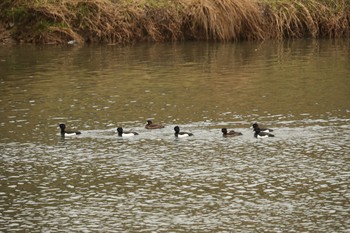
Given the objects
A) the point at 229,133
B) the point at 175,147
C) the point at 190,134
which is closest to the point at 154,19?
the point at 190,134

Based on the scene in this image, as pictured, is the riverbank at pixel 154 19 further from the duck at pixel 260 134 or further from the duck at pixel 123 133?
the duck at pixel 260 134

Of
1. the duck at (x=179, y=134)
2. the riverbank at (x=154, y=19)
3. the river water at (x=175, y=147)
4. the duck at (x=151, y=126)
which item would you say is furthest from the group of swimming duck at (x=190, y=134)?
the riverbank at (x=154, y=19)

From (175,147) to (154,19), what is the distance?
21.9m

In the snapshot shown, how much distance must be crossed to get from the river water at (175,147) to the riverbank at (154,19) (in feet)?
18.3

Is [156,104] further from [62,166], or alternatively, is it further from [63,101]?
[62,166]

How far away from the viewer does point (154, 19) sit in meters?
43.7

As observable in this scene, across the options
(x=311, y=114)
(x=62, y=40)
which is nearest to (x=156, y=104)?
(x=311, y=114)

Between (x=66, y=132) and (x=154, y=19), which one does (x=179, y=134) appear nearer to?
(x=66, y=132)

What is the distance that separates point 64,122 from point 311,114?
21.4ft

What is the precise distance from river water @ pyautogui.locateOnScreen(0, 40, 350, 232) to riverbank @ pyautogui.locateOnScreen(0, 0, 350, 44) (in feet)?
18.3

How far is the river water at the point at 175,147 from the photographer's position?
17.2 metres

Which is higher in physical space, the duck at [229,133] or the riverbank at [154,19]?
the riverbank at [154,19]

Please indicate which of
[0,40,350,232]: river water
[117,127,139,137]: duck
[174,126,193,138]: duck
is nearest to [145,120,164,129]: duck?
[0,40,350,232]: river water

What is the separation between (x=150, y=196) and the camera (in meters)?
18.4
